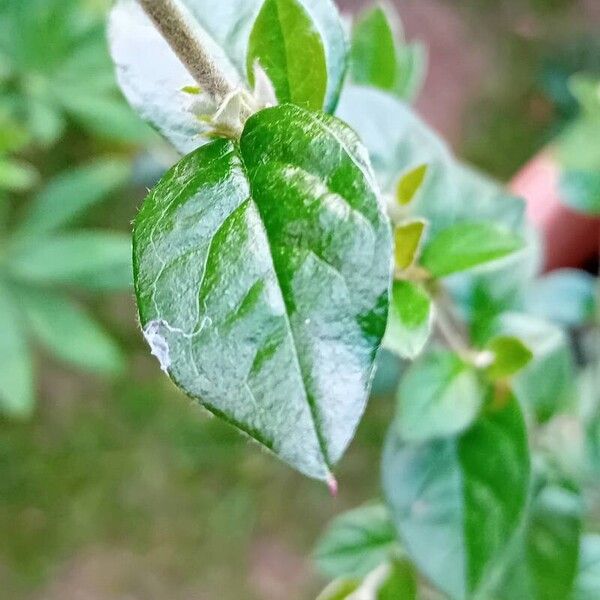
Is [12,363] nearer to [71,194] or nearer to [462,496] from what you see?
[71,194]

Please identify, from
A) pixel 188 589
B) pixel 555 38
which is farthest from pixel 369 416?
pixel 555 38

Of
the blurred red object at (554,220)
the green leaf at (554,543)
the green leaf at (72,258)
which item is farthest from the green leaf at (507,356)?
the green leaf at (72,258)

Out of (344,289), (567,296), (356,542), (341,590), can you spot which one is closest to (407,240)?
(344,289)

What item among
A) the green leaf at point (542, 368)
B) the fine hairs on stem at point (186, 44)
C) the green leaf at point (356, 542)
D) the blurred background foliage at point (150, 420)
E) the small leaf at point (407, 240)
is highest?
the fine hairs on stem at point (186, 44)

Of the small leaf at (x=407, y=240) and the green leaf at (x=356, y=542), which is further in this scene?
the green leaf at (x=356, y=542)

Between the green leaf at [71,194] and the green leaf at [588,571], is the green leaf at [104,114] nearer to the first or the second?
the green leaf at [71,194]

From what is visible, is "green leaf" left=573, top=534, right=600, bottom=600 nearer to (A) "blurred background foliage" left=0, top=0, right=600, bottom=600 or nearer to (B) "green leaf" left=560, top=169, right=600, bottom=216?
(B) "green leaf" left=560, top=169, right=600, bottom=216

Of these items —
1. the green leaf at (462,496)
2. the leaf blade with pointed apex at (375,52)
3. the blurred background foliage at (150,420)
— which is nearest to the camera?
the green leaf at (462,496)

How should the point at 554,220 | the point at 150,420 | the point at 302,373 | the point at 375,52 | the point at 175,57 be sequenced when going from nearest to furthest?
the point at 302,373, the point at 175,57, the point at 375,52, the point at 554,220, the point at 150,420
